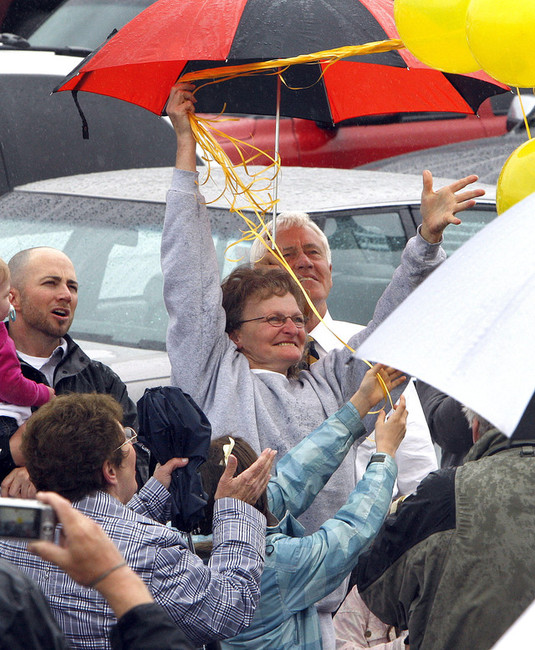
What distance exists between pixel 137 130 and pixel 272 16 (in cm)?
356

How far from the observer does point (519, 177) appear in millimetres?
2537

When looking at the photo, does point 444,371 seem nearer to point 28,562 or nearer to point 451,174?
point 28,562

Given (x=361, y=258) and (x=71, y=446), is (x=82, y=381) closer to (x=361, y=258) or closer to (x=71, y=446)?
(x=71, y=446)

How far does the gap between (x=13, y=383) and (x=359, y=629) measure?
1.26 metres

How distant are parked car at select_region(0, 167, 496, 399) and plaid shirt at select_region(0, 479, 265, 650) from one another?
199 centimetres

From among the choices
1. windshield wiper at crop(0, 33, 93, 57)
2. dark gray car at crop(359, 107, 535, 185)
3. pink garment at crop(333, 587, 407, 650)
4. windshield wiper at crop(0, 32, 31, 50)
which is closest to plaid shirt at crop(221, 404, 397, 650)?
pink garment at crop(333, 587, 407, 650)

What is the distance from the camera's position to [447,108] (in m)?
3.84

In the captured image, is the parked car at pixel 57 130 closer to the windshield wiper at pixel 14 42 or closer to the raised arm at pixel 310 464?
the windshield wiper at pixel 14 42

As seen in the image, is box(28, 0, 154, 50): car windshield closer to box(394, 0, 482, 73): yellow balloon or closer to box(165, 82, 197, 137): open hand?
box(165, 82, 197, 137): open hand

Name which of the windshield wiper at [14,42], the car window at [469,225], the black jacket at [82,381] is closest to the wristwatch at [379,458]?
the black jacket at [82,381]

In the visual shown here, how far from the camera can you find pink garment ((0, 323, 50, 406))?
300 cm

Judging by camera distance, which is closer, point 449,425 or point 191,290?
point 191,290

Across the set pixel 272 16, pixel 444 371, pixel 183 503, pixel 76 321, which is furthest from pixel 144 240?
pixel 444 371

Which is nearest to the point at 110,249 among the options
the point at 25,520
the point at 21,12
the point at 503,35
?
the point at 503,35
